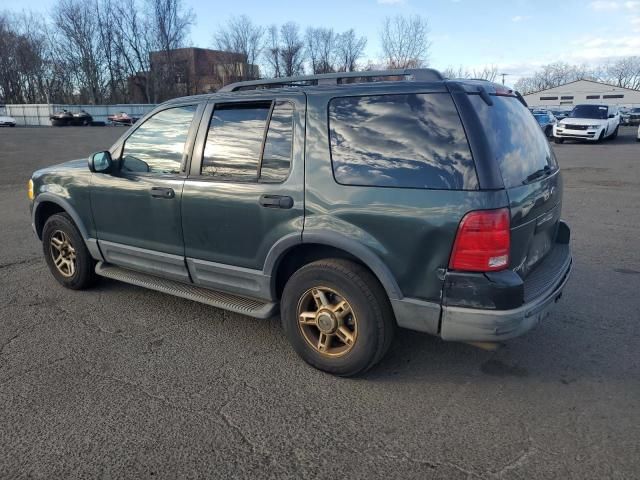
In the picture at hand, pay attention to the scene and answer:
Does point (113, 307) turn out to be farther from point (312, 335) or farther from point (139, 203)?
point (312, 335)

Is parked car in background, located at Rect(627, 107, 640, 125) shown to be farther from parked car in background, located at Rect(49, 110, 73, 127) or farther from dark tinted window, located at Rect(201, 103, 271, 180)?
parked car in background, located at Rect(49, 110, 73, 127)

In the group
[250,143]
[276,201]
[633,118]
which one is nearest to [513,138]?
[276,201]

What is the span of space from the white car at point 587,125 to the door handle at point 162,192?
940 inches

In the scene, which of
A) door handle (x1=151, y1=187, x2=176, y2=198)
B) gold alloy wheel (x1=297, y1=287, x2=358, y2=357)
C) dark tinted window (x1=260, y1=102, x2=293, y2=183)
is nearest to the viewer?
gold alloy wheel (x1=297, y1=287, x2=358, y2=357)

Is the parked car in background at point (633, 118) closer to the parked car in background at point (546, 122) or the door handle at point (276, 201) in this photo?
the parked car in background at point (546, 122)

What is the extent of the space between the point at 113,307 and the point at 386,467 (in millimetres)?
3000

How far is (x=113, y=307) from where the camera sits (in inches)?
173

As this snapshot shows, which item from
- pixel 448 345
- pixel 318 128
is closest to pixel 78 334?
pixel 318 128

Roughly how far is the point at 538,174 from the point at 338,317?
1.58 meters

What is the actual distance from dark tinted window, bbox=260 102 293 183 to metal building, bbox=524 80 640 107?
9125 centimetres

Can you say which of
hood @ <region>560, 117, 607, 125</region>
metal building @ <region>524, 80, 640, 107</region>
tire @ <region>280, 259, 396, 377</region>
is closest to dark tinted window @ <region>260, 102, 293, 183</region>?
tire @ <region>280, 259, 396, 377</region>

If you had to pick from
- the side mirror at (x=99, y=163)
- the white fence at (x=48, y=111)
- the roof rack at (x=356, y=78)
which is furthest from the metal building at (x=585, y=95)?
the side mirror at (x=99, y=163)

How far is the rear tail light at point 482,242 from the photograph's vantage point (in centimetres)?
260

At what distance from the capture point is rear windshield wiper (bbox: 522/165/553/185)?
9.68 ft
